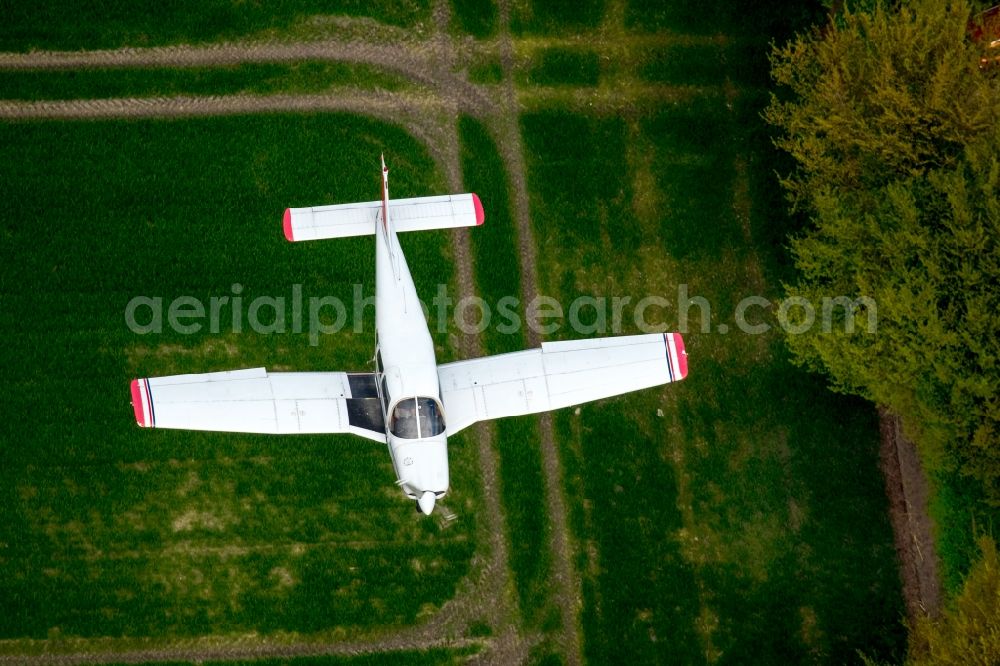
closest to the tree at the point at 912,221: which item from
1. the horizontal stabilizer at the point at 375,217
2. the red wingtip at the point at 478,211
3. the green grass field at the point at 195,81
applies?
the red wingtip at the point at 478,211

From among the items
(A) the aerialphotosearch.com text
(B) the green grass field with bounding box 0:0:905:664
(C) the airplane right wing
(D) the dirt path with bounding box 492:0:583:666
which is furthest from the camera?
(A) the aerialphotosearch.com text

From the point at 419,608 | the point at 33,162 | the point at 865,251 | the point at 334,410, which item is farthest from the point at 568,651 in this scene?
the point at 33,162

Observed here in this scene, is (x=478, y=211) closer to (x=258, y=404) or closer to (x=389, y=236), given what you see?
(x=389, y=236)

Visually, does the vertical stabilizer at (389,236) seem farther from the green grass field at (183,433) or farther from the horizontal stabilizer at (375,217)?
the green grass field at (183,433)

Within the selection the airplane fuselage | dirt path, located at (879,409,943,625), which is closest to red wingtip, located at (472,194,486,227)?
the airplane fuselage

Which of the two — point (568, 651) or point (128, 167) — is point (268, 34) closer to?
point (128, 167)

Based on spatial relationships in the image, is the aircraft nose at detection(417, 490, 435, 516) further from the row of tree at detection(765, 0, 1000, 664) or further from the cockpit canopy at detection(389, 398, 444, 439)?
the row of tree at detection(765, 0, 1000, 664)

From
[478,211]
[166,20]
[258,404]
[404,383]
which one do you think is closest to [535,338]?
[478,211]
